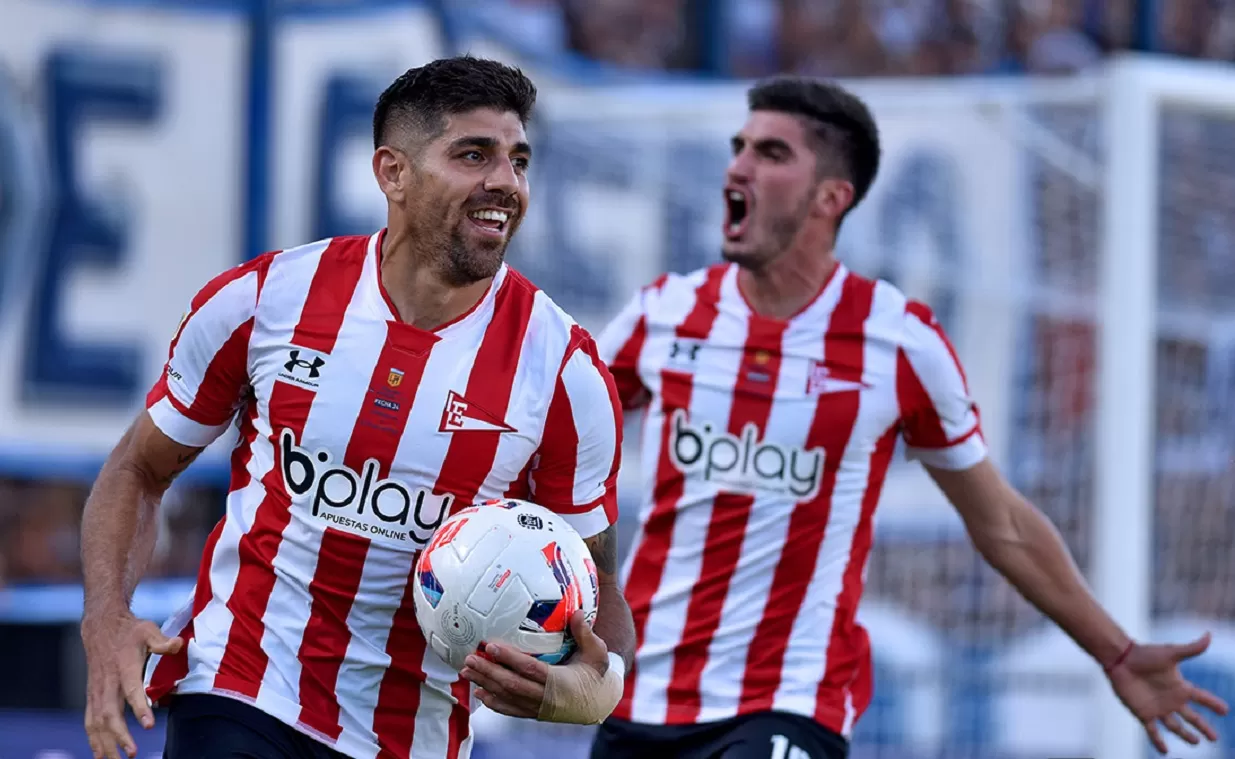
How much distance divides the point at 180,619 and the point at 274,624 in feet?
0.82

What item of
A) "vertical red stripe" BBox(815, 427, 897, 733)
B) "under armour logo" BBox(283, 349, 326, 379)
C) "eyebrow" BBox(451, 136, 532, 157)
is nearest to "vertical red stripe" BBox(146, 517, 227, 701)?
"under armour logo" BBox(283, 349, 326, 379)

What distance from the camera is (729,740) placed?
15.1 ft

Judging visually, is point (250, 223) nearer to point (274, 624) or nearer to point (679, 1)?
point (679, 1)

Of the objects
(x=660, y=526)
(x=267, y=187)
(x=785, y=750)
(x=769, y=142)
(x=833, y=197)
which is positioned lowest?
(x=785, y=750)

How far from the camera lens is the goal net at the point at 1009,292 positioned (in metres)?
7.73

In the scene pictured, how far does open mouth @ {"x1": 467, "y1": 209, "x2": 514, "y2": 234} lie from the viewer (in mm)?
3635

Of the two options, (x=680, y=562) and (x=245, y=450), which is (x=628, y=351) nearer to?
(x=680, y=562)

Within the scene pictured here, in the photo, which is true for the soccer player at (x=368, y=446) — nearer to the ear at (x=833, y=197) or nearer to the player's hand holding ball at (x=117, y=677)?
the player's hand holding ball at (x=117, y=677)

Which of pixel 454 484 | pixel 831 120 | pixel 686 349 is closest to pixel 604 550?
pixel 454 484

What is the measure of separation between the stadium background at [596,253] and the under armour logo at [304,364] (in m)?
4.53

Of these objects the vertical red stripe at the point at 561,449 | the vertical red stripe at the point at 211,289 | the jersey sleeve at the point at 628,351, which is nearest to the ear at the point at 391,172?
the vertical red stripe at the point at 211,289

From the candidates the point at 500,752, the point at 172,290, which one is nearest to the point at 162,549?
the point at 172,290

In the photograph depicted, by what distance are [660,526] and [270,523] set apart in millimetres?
1412

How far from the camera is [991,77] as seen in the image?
9.02m
